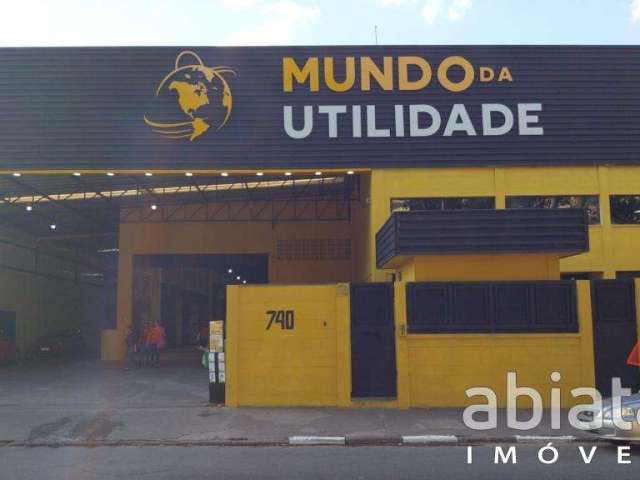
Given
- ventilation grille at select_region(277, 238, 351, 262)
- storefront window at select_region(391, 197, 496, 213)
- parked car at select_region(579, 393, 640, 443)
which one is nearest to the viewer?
parked car at select_region(579, 393, 640, 443)

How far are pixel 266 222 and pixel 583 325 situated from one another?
678 inches

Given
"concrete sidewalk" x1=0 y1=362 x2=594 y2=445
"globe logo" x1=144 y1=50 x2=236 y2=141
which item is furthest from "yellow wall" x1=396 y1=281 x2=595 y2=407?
"globe logo" x1=144 y1=50 x2=236 y2=141

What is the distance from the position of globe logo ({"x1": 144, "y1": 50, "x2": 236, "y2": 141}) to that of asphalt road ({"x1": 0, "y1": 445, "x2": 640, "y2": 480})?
1104 cm

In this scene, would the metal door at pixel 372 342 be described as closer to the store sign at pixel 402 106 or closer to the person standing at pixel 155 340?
the store sign at pixel 402 106

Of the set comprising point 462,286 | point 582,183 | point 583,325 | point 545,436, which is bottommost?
point 545,436

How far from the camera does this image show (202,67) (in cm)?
2005

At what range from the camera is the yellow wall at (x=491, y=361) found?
14.6 metres

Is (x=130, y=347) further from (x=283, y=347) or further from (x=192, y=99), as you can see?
(x=283, y=347)

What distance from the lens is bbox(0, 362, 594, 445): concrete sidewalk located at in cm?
1158

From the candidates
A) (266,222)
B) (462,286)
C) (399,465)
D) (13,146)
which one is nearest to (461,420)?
(462,286)

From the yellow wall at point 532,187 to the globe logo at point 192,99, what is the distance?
16.8ft

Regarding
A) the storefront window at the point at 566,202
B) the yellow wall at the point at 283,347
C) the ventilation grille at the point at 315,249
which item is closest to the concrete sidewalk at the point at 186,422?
the yellow wall at the point at 283,347

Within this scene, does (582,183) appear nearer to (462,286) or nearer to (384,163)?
(384,163)

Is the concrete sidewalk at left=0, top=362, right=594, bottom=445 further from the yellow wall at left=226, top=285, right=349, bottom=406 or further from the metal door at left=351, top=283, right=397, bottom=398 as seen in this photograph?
the metal door at left=351, top=283, right=397, bottom=398
